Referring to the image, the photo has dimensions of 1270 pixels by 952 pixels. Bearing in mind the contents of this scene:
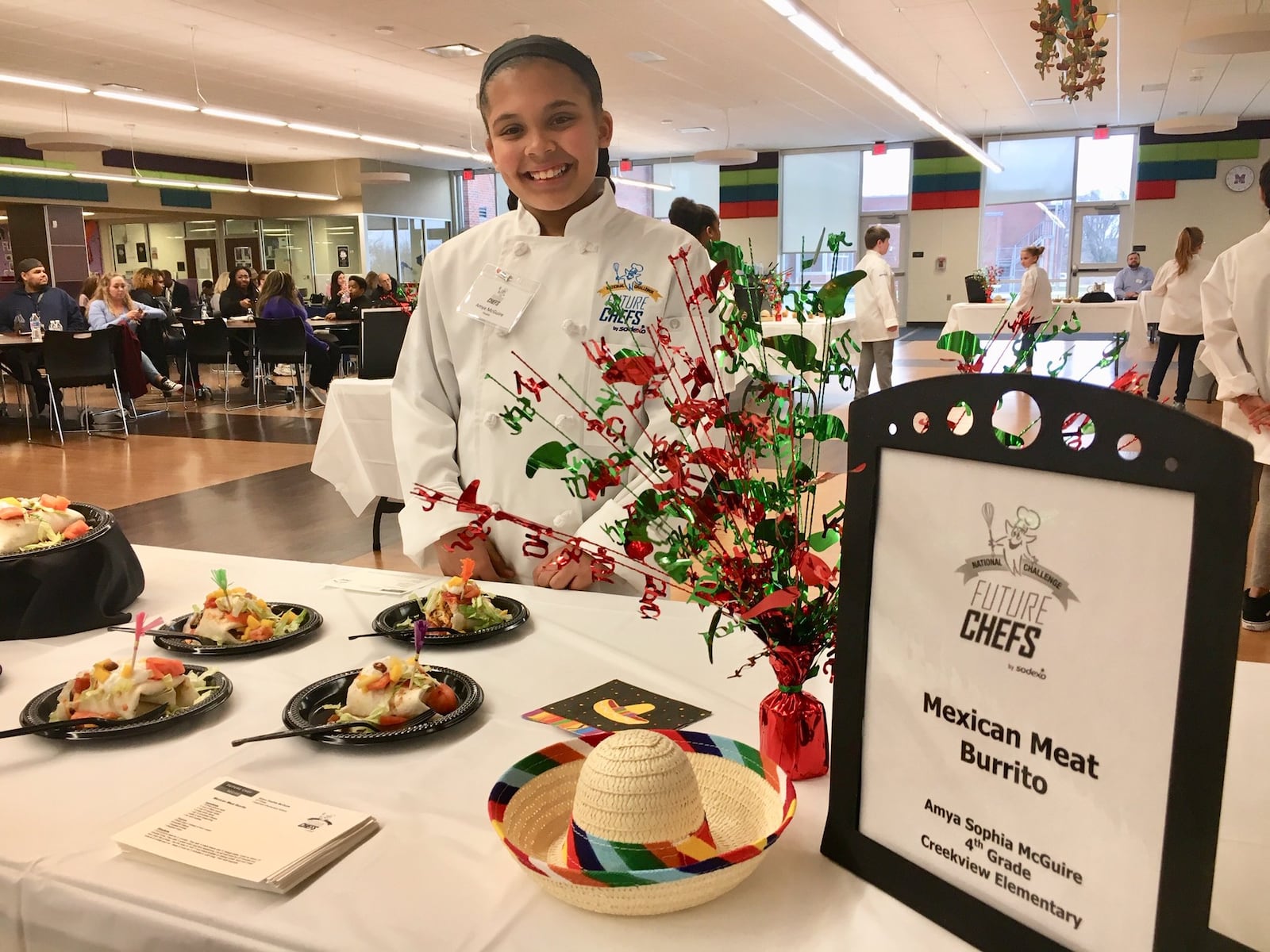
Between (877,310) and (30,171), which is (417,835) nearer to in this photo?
(877,310)

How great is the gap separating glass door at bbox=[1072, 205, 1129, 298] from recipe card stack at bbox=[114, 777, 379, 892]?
18.4m

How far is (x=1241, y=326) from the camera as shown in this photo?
3.25 m

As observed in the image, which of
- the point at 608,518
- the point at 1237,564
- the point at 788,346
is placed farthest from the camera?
the point at 608,518

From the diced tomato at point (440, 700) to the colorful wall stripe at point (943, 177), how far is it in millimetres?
18602

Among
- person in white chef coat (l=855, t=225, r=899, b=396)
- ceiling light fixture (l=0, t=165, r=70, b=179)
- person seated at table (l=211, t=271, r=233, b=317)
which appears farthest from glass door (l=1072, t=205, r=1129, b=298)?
ceiling light fixture (l=0, t=165, r=70, b=179)

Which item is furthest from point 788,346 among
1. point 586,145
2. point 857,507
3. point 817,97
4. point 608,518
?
point 817,97

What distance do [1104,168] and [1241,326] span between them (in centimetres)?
1578

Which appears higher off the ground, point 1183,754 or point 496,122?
point 496,122

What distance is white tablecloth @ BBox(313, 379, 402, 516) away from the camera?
14.8 ft

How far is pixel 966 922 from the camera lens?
685 millimetres

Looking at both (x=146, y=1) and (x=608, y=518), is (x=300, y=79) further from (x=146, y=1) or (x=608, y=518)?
(x=608, y=518)

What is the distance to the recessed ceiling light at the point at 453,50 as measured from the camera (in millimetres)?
10062

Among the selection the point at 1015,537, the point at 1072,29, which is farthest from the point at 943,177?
the point at 1015,537

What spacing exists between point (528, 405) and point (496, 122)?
0.81 meters
